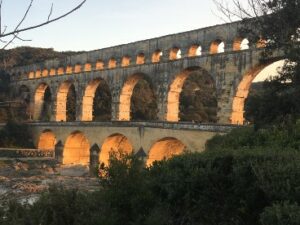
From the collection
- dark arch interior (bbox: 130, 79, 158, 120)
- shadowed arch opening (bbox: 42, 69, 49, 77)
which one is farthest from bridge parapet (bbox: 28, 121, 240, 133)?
dark arch interior (bbox: 130, 79, 158, 120)

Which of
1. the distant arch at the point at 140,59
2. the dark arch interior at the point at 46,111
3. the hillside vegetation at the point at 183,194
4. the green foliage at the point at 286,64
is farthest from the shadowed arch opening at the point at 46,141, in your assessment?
the hillside vegetation at the point at 183,194

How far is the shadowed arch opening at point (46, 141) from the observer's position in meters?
42.5

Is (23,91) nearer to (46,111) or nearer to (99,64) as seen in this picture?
(46,111)

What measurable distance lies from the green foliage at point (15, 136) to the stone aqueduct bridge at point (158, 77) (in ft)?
4.15

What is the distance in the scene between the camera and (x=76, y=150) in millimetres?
40312

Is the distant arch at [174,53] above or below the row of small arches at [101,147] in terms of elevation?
above

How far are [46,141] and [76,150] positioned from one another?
5.33 meters

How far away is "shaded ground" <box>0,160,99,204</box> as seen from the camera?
26.5 meters

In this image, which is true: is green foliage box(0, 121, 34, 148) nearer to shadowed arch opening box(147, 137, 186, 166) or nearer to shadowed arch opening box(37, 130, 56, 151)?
shadowed arch opening box(37, 130, 56, 151)

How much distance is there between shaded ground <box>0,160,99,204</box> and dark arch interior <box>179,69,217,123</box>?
64.6ft

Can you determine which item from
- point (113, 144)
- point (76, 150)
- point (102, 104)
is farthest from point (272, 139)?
point (102, 104)

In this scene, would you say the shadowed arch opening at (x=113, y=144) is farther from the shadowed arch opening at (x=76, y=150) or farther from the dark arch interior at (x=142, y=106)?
the dark arch interior at (x=142, y=106)

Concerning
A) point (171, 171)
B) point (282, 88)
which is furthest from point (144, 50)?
point (171, 171)

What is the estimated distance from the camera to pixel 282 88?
56.7 feet
